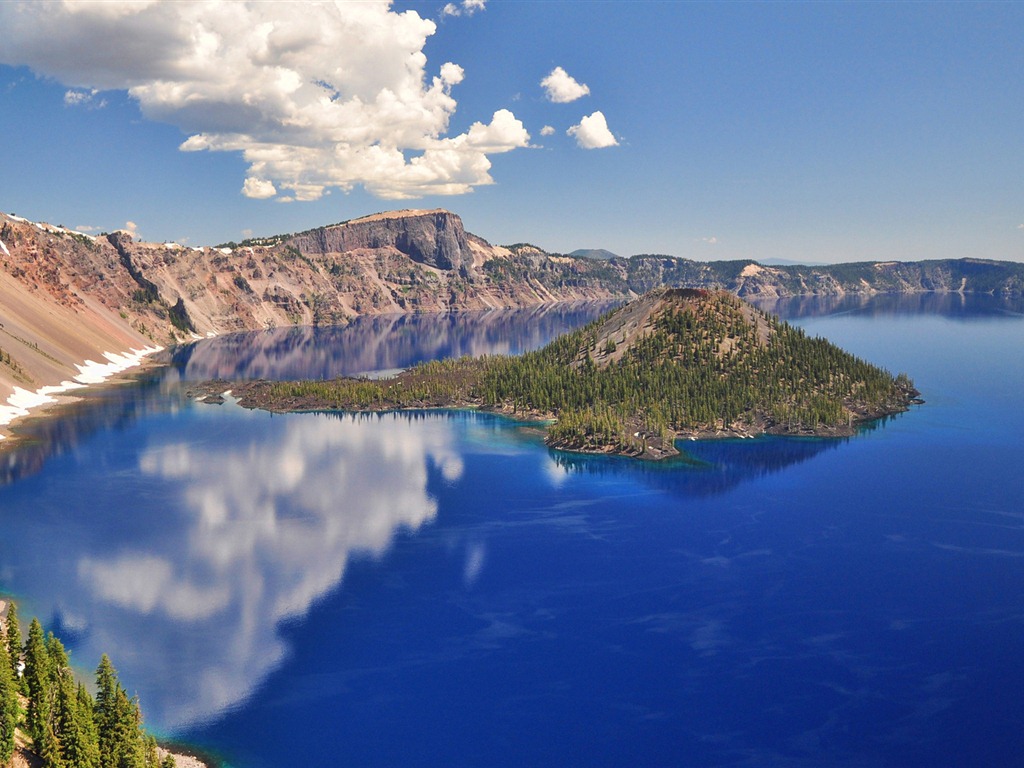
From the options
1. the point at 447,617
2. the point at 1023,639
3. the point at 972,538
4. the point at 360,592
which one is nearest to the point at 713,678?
the point at 447,617

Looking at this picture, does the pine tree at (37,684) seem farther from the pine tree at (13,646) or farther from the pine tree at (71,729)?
the pine tree at (13,646)

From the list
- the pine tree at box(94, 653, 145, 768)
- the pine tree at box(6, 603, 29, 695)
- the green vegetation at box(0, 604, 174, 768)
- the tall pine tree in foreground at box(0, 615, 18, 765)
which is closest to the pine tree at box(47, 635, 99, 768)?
the green vegetation at box(0, 604, 174, 768)

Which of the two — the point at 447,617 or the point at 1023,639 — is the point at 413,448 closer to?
the point at 447,617

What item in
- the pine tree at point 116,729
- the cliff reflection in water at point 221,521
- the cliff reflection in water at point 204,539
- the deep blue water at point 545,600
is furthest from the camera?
the cliff reflection in water at point 221,521

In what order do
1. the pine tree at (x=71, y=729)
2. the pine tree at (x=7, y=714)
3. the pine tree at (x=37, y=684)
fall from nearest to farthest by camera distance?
→ the pine tree at (x=7, y=714), the pine tree at (x=71, y=729), the pine tree at (x=37, y=684)

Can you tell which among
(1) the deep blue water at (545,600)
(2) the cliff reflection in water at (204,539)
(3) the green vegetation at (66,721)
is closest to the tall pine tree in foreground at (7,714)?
(3) the green vegetation at (66,721)

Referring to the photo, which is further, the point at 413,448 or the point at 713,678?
the point at 413,448
